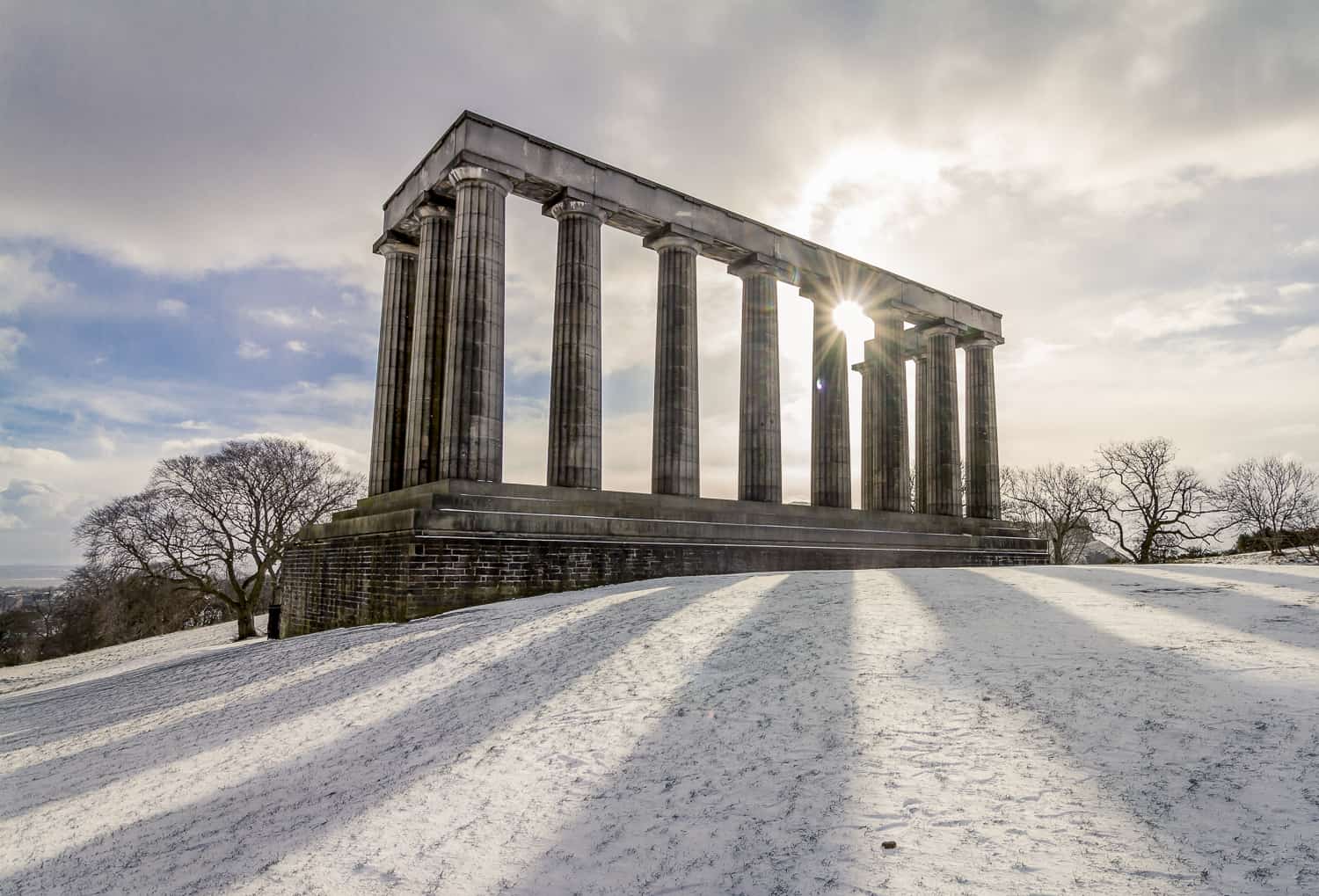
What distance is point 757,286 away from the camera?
2520cm

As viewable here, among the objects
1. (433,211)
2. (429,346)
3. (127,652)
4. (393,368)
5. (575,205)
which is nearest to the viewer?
(429,346)

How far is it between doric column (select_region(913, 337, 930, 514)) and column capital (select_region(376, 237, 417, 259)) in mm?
21797

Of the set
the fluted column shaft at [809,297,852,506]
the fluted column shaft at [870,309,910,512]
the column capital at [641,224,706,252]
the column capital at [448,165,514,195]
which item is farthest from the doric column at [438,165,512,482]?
the fluted column shaft at [870,309,910,512]

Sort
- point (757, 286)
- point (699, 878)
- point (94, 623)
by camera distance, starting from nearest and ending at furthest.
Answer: point (699, 878) < point (757, 286) < point (94, 623)

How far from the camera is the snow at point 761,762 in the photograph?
4168 millimetres

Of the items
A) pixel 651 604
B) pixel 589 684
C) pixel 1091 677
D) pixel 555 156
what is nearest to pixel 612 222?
pixel 555 156

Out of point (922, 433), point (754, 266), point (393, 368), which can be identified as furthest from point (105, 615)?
point (922, 433)

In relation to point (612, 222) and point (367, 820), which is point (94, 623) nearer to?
point (612, 222)

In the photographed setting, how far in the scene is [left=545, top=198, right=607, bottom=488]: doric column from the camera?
67.0 ft

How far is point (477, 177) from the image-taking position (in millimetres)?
19906

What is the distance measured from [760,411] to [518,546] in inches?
400

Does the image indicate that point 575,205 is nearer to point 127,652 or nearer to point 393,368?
point 393,368

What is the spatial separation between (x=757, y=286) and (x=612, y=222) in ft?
17.8

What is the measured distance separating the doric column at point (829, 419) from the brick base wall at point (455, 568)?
4.27m
